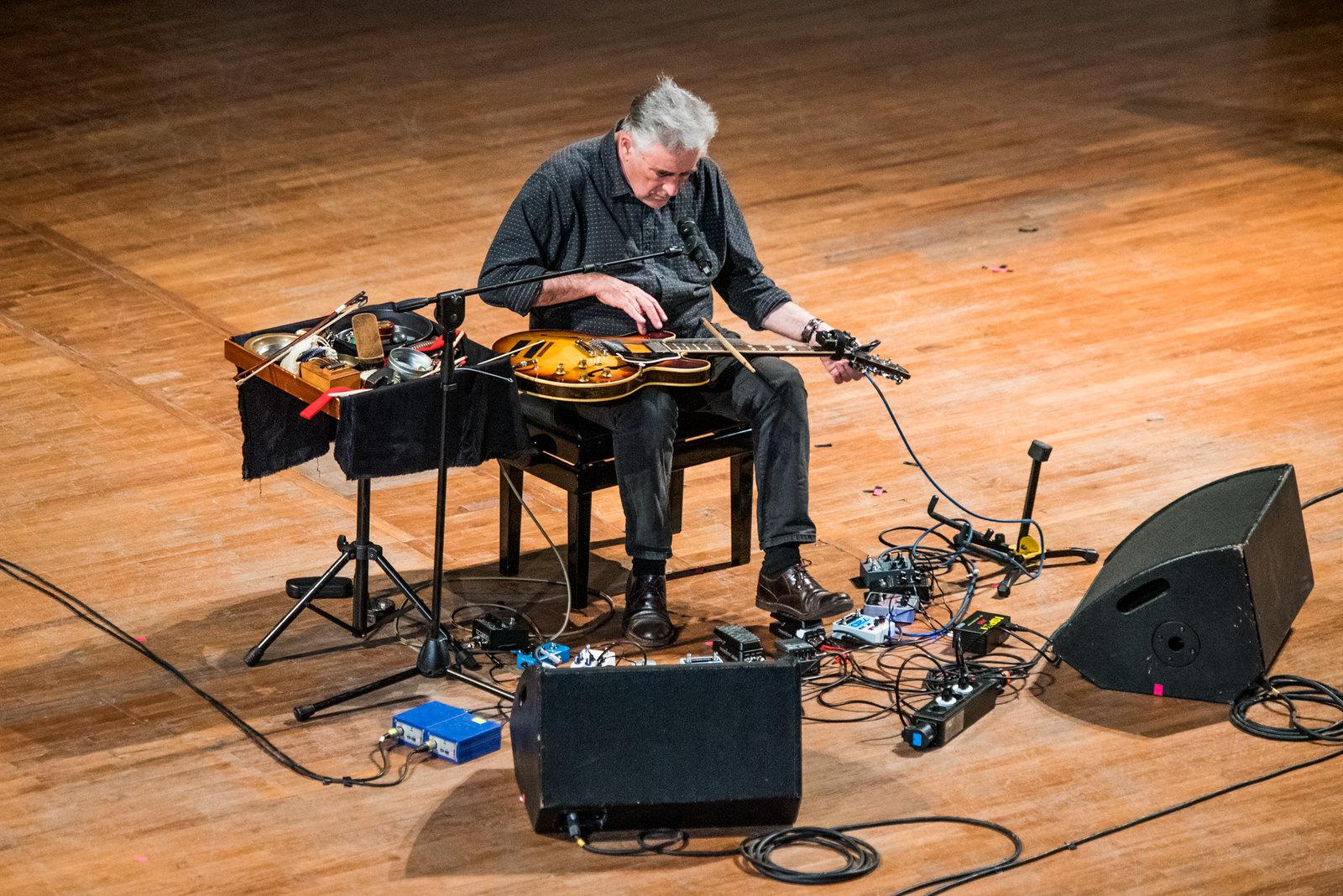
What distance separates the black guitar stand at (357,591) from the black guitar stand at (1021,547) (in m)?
1.32

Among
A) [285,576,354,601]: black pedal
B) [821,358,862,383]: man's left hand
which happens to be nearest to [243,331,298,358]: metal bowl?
[285,576,354,601]: black pedal

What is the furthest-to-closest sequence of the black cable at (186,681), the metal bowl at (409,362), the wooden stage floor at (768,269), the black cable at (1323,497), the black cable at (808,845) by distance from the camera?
the black cable at (1323,497) < the metal bowl at (409,362) < the black cable at (186,681) < the wooden stage floor at (768,269) < the black cable at (808,845)

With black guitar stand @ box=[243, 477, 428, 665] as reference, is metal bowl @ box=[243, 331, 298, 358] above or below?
above

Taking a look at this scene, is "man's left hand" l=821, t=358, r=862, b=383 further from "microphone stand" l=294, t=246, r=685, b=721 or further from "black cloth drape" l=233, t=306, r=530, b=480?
"black cloth drape" l=233, t=306, r=530, b=480

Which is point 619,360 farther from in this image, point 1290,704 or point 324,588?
point 1290,704

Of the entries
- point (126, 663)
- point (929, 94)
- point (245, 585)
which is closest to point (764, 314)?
point (245, 585)

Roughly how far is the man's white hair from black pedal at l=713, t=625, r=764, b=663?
108 cm

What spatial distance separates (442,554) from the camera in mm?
3891

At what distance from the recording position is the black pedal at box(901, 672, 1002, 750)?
382 cm

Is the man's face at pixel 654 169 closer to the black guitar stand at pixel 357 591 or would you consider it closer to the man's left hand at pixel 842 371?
the man's left hand at pixel 842 371

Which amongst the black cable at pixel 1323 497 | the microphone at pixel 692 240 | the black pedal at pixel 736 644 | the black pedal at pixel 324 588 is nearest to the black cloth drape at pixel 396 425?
the black pedal at pixel 324 588

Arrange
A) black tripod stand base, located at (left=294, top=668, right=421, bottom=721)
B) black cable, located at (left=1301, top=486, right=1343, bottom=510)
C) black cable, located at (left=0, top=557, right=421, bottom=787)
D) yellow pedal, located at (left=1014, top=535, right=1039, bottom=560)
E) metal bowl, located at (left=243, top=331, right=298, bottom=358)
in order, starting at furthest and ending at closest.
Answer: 1. black cable, located at (left=1301, top=486, right=1343, bottom=510)
2. yellow pedal, located at (left=1014, top=535, right=1039, bottom=560)
3. metal bowl, located at (left=243, top=331, right=298, bottom=358)
4. black tripod stand base, located at (left=294, top=668, right=421, bottom=721)
5. black cable, located at (left=0, top=557, right=421, bottom=787)

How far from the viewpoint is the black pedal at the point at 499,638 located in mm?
4242

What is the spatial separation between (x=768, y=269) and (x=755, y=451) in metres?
2.64
